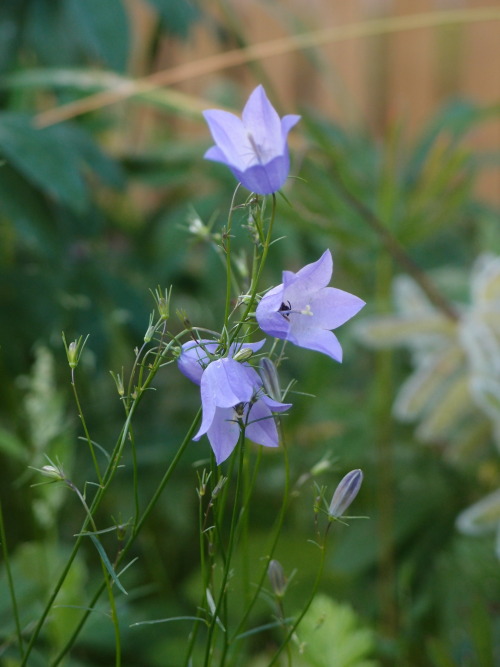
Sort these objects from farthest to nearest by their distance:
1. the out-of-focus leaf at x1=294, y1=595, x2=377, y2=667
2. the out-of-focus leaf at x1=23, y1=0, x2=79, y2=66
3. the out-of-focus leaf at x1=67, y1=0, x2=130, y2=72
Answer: the out-of-focus leaf at x1=23, y1=0, x2=79, y2=66 < the out-of-focus leaf at x1=67, y1=0, x2=130, y2=72 < the out-of-focus leaf at x1=294, y1=595, x2=377, y2=667

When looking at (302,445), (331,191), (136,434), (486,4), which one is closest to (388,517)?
(302,445)

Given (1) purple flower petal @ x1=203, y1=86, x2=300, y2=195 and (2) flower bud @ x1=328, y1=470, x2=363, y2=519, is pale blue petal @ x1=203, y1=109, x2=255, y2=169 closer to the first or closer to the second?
(1) purple flower petal @ x1=203, y1=86, x2=300, y2=195

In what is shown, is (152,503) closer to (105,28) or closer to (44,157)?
(44,157)

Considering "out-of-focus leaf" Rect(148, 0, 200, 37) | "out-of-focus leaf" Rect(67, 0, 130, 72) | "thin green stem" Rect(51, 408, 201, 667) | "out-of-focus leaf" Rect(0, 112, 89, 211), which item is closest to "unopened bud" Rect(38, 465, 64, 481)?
"thin green stem" Rect(51, 408, 201, 667)

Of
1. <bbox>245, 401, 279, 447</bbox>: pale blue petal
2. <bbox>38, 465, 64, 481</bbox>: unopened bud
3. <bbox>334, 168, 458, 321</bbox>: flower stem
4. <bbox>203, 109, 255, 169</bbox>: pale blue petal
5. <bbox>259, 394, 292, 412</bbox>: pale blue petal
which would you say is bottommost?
<bbox>334, 168, 458, 321</bbox>: flower stem

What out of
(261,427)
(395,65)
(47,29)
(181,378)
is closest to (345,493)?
(261,427)

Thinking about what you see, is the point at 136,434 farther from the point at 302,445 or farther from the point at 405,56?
the point at 405,56
